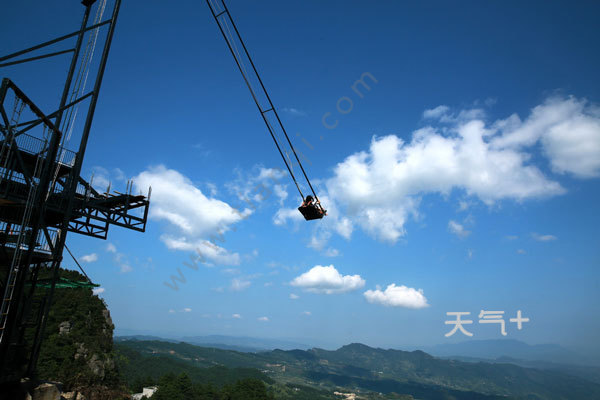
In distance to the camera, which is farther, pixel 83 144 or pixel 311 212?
pixel 311 212

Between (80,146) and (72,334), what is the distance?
41.1m

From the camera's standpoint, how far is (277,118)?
15.1 meters

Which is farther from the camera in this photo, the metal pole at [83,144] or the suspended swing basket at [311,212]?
the suspended swing basket at [311,212]

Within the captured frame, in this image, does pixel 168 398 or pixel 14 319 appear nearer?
pixel 14 319

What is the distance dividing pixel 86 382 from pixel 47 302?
3365 centimetres

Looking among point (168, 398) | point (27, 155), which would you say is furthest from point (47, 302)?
point (168, 398)

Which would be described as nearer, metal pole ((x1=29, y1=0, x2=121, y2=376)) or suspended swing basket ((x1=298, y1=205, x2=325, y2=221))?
metal pole ((x1=29, y1=0, x2=121, y2=376))

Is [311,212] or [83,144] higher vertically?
[83,144]

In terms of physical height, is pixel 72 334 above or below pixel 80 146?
below

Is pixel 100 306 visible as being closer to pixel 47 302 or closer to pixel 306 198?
pixel 47 302

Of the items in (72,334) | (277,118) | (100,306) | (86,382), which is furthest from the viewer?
(100,306)

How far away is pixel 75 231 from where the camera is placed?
19.2m

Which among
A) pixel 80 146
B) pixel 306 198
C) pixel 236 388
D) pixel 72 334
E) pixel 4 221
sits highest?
pixel 80 146

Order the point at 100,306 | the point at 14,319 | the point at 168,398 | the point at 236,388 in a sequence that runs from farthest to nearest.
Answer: the point at 236,388
the point at 168,398
the point at 100,306
the point at 14,319
